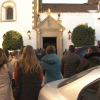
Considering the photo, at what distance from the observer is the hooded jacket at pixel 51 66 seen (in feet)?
14.8

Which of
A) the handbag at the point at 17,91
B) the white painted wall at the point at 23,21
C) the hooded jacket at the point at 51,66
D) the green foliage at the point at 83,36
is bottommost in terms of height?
the handbag at the point at 17,91

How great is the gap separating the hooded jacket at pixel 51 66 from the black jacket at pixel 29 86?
0.97m

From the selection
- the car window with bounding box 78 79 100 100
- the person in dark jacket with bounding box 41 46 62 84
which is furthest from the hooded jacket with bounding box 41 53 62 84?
the car window with bounding box 78 79 100 100

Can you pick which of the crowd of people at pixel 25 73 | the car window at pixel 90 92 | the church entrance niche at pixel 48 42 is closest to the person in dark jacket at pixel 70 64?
the crowd of people at pixel 25 73

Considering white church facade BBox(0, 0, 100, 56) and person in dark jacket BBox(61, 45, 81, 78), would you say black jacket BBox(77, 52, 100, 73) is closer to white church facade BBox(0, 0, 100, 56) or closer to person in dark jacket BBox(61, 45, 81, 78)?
person in dark jacket BBox(61, 45, 81, 78)

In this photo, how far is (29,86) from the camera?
3557 mm

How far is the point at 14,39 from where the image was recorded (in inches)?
691

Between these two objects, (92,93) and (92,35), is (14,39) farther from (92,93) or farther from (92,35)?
(92,93)

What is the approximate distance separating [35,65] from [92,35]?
1408cm

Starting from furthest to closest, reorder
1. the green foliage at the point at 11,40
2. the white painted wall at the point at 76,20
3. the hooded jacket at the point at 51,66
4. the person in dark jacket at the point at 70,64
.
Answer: the white painted wall at the point at 76,20 → the green foliage at the point at 11,40 → the person in dark jacket at the point at 70,64 → the hooded jacket at the point at 51,66

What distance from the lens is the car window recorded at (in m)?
2.28

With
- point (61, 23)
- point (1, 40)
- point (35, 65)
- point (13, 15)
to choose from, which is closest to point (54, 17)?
point (61, 23)

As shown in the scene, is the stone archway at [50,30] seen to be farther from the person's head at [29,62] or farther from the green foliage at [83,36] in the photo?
the person's head at [29,62]

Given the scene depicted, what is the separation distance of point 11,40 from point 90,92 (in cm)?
1571
